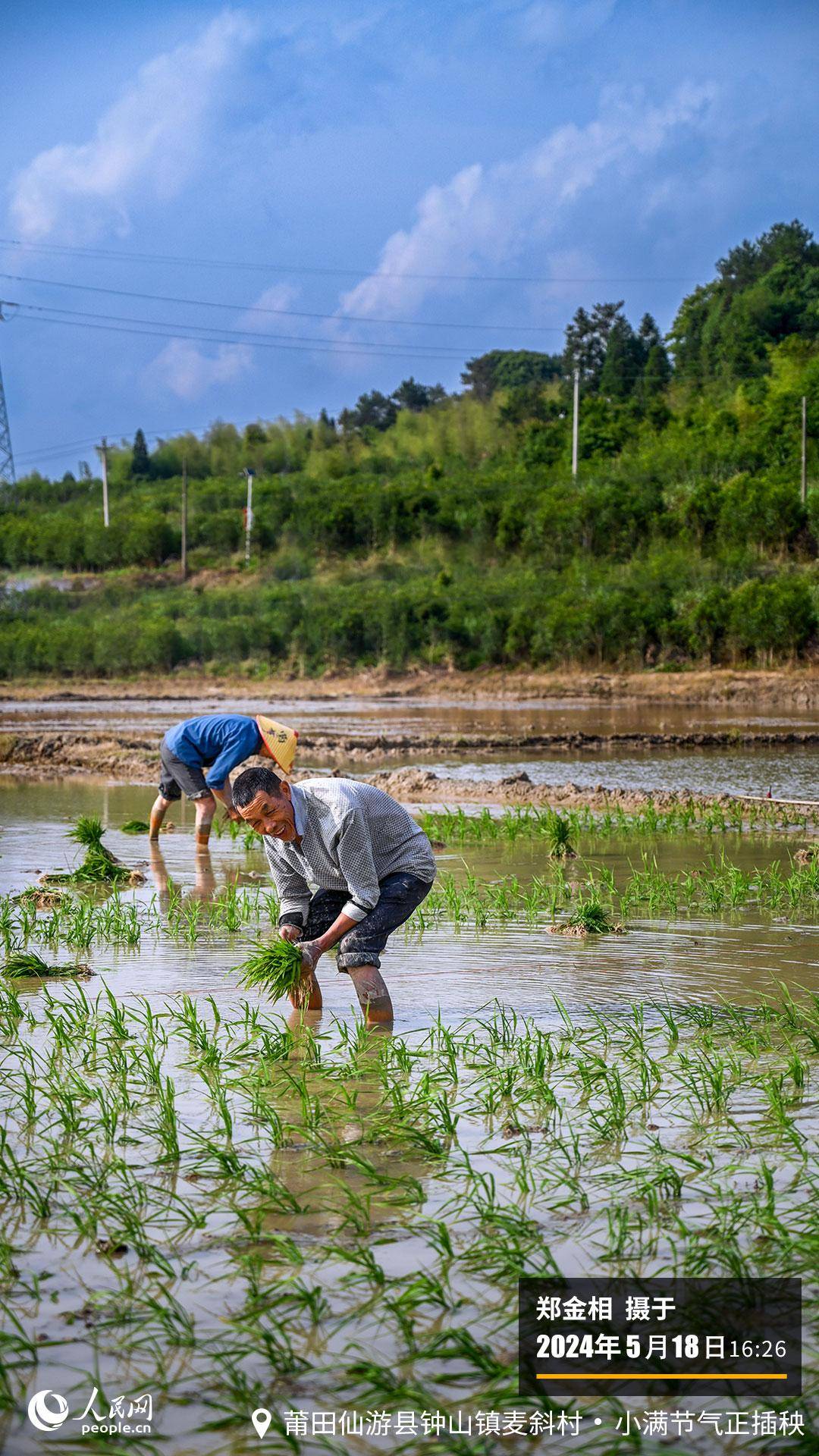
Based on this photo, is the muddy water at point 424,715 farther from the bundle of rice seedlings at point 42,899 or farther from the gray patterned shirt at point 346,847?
the gray patterned shirt at point 346,847

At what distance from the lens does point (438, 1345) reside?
2.92 meters

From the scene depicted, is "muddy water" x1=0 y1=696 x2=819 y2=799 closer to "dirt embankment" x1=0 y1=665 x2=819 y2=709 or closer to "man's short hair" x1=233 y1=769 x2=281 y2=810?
"dirt embankment" x1=0 y1=665 x2=819 y2=709

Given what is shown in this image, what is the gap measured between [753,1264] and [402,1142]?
117 centimetres

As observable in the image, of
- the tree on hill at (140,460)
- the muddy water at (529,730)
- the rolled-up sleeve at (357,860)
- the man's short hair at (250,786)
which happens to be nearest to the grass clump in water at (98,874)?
the rolled-up sleeve at (357,860)

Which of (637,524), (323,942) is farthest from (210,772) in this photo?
(637,524)

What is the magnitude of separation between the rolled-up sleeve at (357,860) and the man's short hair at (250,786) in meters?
0.32

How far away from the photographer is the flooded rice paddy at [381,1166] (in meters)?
2.83

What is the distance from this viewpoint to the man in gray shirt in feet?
16.1

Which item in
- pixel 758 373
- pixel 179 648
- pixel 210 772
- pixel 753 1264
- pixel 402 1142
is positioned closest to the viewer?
pixel 753 1264

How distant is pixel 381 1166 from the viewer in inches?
156

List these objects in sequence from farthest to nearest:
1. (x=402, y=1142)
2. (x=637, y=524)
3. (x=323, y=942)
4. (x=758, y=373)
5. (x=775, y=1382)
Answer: (x=758, y=373)
(x=637, y=524)
(x=323, y=942)
(x=402, y=1142)
(x=775, y=1382)

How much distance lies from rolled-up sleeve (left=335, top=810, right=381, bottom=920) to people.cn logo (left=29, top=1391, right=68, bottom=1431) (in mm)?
2389

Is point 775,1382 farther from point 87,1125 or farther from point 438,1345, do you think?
point 87,1125

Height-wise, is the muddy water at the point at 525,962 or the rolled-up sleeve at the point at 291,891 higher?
the rolled-up sleeve at the point at 291,891
